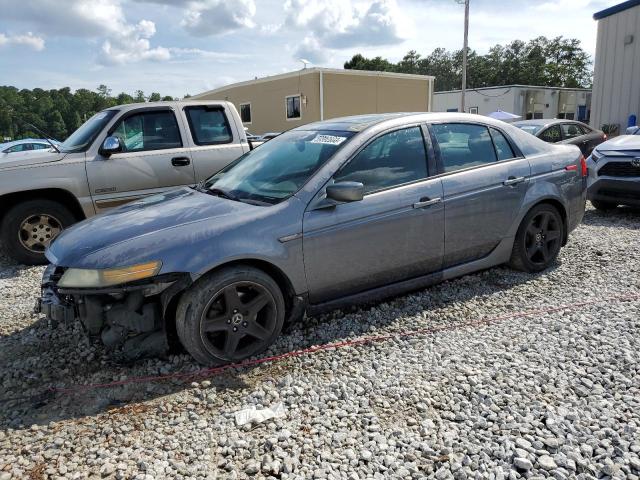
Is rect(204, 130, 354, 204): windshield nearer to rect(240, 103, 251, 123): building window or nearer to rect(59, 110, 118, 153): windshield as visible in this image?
rect(59, 110, 118, 153): windshield

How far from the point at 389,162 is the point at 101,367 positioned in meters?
2.57

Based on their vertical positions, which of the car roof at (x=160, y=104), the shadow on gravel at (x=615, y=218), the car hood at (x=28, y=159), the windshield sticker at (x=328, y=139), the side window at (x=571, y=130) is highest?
the car roof at (x=160, y=104)

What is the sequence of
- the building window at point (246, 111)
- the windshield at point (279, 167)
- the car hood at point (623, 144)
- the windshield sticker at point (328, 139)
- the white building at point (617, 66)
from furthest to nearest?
1. the building window at point (246, 111)
2. the white building at point (617, 66)
3. the car hood at point (623, 144)
4. the windshield sticker at point (328, 139)
5. the windshield at point (279, 167)

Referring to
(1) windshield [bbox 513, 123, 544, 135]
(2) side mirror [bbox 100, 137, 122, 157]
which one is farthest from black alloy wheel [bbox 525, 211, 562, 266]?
(1) windshield [bbox 513, 123, 544, 135]

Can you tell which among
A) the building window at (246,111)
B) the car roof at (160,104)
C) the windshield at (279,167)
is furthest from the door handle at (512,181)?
the building window at (246,111)

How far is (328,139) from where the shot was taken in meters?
4.00

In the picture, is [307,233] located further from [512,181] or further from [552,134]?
[552,134]

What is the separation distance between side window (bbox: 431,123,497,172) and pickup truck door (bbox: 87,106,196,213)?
11.6ft

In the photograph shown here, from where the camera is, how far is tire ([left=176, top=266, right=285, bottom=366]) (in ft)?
10.5

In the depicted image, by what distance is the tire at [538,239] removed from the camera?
15.6 feet

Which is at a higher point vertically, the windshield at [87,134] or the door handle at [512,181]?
the windshield at [87,134]

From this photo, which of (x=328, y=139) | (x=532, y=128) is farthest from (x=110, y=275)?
(x=532, y=128)

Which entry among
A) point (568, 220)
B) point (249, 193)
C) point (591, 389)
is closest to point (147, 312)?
point (249, 193)

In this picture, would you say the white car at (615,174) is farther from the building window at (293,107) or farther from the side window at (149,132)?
the building window at (293,107)
